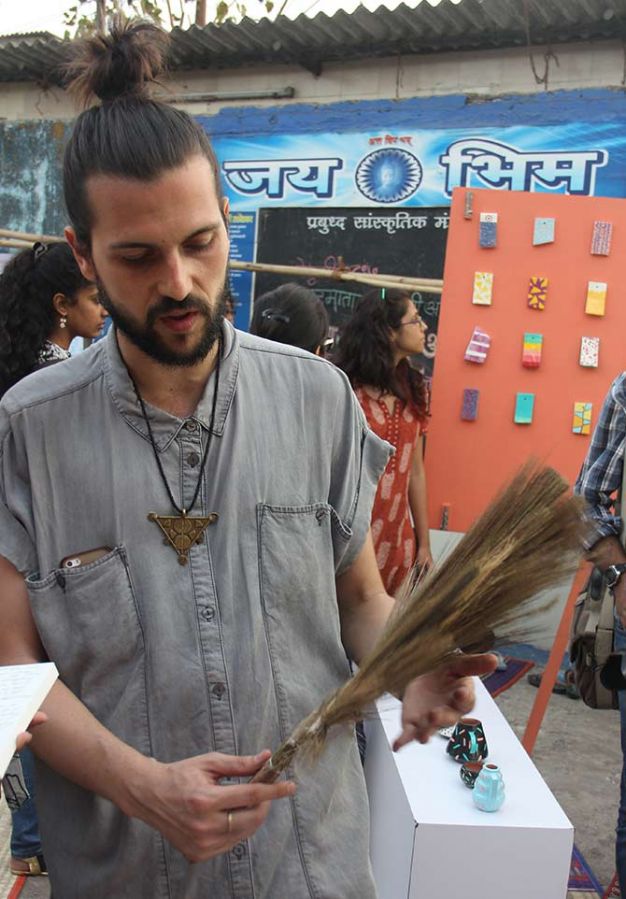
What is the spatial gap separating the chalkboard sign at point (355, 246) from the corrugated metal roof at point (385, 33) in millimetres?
1159

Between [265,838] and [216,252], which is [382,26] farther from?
[265,838]

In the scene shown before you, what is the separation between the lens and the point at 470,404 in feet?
16.1

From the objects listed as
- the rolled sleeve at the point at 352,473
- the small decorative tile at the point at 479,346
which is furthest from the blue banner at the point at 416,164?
the rolled sleeve at the point at 352,473

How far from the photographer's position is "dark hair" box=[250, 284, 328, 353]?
3484mm

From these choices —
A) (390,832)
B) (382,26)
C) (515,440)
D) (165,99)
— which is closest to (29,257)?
(165,99)

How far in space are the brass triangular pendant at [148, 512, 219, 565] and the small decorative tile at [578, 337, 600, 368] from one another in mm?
3836

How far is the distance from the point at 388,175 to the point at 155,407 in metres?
5.57

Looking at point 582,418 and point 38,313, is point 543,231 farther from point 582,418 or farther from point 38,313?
point 38,313

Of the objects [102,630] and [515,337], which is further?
[515,337]

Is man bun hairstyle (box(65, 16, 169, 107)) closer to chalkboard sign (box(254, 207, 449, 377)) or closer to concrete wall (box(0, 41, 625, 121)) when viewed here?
chalkboard sign (box(254, 207, 449, 377))

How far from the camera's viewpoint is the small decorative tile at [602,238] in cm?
466

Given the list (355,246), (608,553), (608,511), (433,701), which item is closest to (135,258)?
(433,701)

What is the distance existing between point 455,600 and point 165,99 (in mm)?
908

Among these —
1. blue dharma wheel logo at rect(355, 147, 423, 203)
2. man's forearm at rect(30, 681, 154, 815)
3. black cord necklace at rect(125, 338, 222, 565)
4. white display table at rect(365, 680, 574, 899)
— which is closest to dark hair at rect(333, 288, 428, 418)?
white display table at rect(365, 680, 574, 899)
